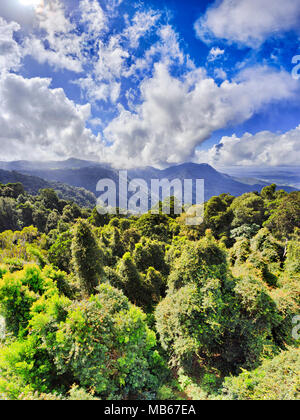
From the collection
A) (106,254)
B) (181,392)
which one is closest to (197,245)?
(181,392)

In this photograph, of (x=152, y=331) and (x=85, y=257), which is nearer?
(x=152, y=331)

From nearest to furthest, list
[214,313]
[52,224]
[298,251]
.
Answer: [214,313] → [298,251] → [52,224]

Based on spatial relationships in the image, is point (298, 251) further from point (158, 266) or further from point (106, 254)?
point (106, 254)

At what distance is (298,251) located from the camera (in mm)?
13430

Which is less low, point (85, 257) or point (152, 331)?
point (85, 257)

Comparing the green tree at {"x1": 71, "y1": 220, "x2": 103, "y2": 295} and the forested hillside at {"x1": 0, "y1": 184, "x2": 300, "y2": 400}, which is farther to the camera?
the green tree at {"x1": 71, "y1": 220, "x2": 103, "y2": 295}

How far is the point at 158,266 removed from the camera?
1895 centimetres

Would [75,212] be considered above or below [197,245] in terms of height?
below

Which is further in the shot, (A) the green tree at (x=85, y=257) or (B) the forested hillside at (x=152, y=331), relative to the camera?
(A) the green tree at (x=85, y=257)

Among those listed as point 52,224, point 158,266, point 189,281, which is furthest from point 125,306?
point 52,224
